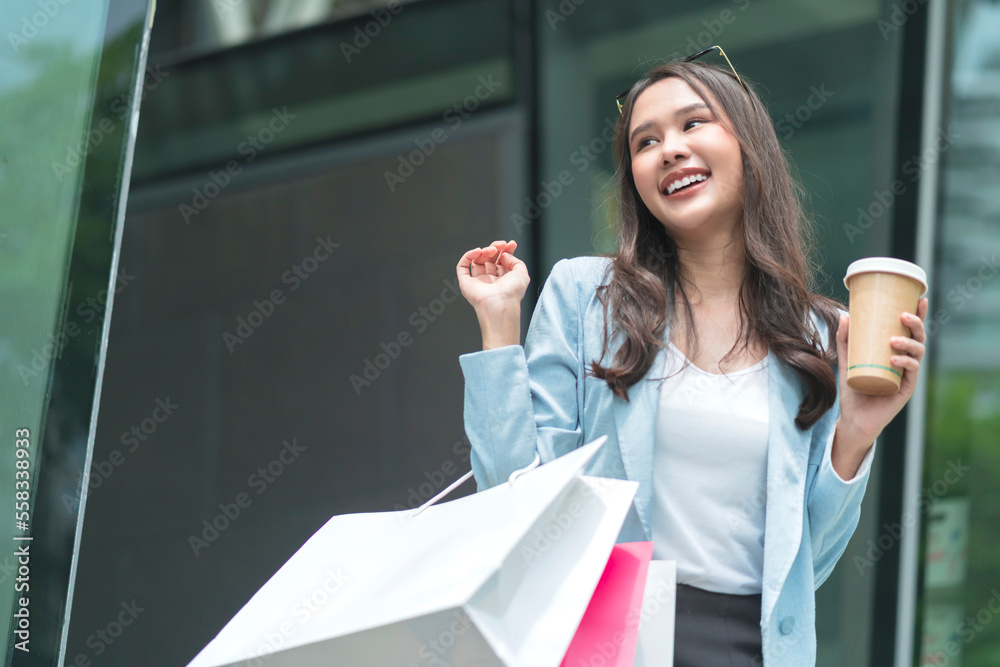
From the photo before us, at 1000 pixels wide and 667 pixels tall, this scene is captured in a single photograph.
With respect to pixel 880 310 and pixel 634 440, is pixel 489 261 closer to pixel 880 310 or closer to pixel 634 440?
pixel 634 440

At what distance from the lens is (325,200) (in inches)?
196

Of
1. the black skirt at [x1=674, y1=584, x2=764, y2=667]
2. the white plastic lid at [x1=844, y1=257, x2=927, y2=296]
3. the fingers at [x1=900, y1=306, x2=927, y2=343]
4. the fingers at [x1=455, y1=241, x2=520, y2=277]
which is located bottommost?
the black skirt at [x1=674, y1=584, x2=764, y2=667]

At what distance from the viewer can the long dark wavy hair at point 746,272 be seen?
5.60 ft

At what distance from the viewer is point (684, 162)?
5.82ft

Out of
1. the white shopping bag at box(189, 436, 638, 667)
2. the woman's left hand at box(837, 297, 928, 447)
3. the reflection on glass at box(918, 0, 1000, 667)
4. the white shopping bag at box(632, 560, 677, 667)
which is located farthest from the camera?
the reflection on glass at box(918, 0, 1000, 667)

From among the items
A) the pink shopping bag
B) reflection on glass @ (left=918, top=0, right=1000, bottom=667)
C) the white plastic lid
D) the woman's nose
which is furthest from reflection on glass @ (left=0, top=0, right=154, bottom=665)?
reflection on glass @ (left=918, top=0, right=1000, bottom=667)

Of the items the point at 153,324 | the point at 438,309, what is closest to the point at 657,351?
the point at 438,309

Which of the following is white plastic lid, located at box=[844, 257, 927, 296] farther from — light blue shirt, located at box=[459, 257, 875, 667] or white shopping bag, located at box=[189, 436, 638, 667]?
white shopping bag, located at box=[189, 436, 638, 667]

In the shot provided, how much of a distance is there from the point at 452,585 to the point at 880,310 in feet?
2.67

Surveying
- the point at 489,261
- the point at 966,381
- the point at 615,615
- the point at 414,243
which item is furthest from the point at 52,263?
the point at 966,381

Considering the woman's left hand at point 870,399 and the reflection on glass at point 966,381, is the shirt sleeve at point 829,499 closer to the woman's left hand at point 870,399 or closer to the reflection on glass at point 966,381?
the woman's left hand at point 870,399

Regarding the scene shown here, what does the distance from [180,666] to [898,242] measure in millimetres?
4149

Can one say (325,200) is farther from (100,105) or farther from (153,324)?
(100,105)

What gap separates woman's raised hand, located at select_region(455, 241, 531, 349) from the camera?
1.66 metres
